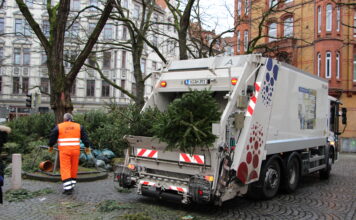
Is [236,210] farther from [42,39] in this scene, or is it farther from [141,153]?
[42,39]

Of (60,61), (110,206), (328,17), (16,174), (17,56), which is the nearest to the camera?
(110,206)

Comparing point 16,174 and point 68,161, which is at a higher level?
point 68,161

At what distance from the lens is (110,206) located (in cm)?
577

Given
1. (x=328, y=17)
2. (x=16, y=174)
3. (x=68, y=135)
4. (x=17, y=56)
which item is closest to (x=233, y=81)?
(x=68, y=135)

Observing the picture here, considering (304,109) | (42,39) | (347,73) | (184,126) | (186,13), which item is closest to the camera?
(184,126)

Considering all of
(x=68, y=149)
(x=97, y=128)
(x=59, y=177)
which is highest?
(x=97, y=128)

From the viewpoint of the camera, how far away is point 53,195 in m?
6.71

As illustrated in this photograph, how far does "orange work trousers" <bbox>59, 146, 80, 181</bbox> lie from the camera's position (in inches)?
264

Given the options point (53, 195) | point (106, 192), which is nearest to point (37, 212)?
point (53, 195)

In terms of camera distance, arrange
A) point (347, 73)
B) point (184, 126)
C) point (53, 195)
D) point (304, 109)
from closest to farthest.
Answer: point (184, 126) → point (53, 195) → point (304, 109) → point (347, 73)

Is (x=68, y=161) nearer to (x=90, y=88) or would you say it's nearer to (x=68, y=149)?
(x=68, y=149)

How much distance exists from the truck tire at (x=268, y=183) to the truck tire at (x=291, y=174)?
25cm

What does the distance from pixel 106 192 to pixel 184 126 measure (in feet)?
8.95

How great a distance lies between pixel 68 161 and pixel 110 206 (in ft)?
5.07
